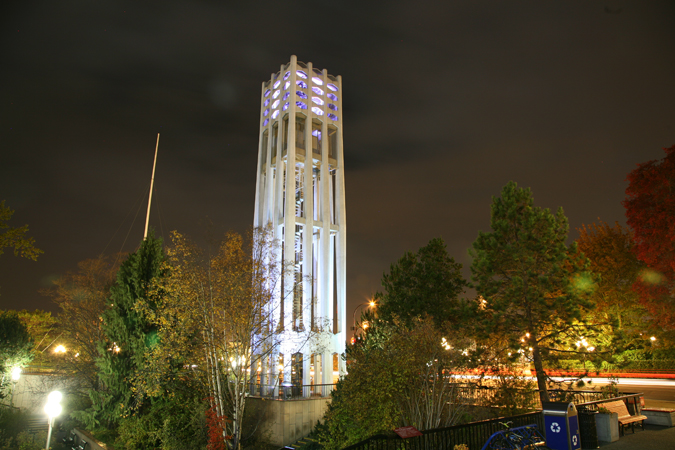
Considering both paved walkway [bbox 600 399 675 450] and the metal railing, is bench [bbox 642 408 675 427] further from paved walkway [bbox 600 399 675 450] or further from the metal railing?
the metal railing

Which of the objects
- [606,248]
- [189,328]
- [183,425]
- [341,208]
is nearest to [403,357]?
[189,328]

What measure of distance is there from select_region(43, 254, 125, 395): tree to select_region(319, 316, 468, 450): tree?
1618cm

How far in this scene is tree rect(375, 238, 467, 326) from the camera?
76.4 ft

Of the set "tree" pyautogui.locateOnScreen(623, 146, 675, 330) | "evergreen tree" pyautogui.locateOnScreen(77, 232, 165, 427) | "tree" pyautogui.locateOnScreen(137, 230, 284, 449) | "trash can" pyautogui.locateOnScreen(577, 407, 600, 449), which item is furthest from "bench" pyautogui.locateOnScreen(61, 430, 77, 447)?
"tree" pyautogui.locateOnScreen(623, 146, 675, 330)

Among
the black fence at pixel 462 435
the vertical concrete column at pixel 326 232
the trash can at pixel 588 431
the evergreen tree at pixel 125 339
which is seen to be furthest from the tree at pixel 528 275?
the evergreen tree at pixel 125 339

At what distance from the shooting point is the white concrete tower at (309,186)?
27500mm

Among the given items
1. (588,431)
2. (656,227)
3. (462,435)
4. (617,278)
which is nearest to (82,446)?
(462,435)

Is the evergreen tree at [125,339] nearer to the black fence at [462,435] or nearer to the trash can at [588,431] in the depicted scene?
the black fence at [462,435]

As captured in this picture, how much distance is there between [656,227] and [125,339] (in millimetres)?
29963

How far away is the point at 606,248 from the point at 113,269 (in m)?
45.3

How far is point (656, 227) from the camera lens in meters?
24.3

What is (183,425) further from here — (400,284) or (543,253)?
(543,253)

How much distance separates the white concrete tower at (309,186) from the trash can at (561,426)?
15.6 meters

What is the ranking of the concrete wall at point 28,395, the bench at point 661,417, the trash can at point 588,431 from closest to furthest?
the trash can at point 588,431 → the bench at point 661,417 → the concrete wall at point 28,395
